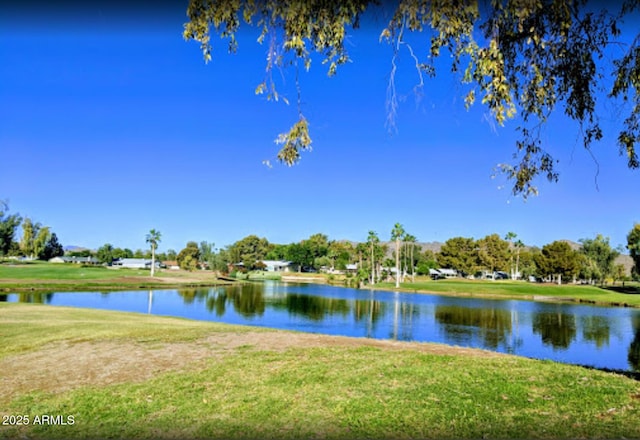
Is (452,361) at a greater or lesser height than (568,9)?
lesser

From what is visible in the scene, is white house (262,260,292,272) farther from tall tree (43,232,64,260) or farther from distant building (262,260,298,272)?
tall tree (43,232,64,260)

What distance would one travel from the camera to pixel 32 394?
820 centimetres

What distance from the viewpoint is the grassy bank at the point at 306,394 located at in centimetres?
621

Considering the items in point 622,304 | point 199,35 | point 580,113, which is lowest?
point 622,304

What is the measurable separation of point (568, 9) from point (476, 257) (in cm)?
12890

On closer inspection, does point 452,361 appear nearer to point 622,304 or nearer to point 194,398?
point 194,398

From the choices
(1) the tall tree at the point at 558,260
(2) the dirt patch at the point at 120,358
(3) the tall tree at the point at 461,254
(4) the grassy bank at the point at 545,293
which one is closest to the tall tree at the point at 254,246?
(3) the tall tree at the point at 461,254

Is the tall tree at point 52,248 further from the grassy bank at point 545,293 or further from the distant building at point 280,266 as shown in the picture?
the grassy bank at point 545,293

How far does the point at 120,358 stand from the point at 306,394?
18.9ft

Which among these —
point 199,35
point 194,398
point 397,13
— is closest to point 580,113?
point 397,13

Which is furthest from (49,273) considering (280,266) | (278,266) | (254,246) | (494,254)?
(254,246)

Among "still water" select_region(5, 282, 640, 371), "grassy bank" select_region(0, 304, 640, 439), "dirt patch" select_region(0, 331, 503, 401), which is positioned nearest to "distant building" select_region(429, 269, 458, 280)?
"still water" select_region(5, 282, 640, 371)

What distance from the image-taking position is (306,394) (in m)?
7.68

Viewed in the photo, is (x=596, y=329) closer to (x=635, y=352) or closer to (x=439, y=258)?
(x=635, y=352)
